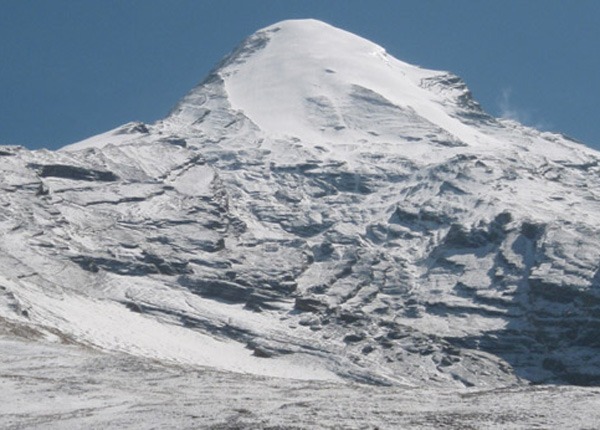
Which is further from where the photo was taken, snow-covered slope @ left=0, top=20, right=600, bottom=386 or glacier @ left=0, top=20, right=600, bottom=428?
snow-covered slope @ left=0, top=20, right=600, bottom=386

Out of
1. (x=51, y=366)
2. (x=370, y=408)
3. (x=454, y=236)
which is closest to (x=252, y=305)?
(x=454, y=236)

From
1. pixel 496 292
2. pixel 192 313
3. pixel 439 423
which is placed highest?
pixel 496 292

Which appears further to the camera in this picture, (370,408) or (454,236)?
(454,236)

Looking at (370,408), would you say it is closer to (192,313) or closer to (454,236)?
(192,313)

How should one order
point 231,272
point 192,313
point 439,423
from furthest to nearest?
point 231,272, point 192,313, point 439,423

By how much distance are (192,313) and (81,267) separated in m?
15.2

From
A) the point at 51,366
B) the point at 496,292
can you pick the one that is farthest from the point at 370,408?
the point at 496,292

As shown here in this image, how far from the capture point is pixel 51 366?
77938 millimetres

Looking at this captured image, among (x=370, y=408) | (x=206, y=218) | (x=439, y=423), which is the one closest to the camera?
(x=439, y=423)

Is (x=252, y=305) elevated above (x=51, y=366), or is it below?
above

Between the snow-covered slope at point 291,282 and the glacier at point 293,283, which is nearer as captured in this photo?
the glacier at point 293,283

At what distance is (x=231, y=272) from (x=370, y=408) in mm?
110074

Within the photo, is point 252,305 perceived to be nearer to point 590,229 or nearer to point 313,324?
point 313,324

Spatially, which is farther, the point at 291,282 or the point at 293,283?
the point at 291,282
